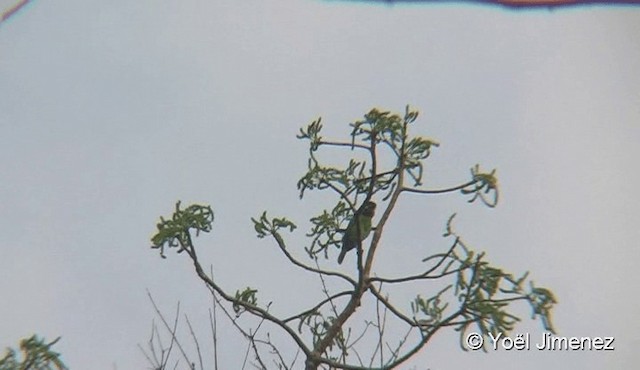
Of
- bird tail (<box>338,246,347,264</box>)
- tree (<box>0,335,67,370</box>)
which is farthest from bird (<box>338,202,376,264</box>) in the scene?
tree (<box>0,335,67,370</box>)

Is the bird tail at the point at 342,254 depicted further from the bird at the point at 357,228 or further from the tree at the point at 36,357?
the tree at the point at 36,357

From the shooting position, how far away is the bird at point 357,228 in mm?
1604

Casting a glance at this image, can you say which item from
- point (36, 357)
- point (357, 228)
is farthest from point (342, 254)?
point (36, 357)

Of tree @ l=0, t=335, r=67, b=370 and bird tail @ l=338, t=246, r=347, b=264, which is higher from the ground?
bird tail @ l=338, t=246, r=347, b=264

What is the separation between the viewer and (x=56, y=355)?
1205 mm

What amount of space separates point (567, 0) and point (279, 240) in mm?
1428

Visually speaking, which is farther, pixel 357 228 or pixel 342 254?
pixel 342 254

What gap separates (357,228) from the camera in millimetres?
1582

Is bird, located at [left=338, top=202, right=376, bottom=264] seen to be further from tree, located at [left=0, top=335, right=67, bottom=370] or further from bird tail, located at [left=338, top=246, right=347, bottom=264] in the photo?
tree, located at [left=0, top=335, right=67, bottom=370]

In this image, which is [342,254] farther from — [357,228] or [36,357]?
[36,357]

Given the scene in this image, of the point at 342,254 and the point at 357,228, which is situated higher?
the point at 342,254

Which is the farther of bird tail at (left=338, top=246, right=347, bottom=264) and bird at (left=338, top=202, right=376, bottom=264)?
bird tail at (left=338, top=246, right=347, bottom=264)

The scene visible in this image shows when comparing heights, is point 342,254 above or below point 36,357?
above

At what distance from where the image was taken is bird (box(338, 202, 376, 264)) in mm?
1604
